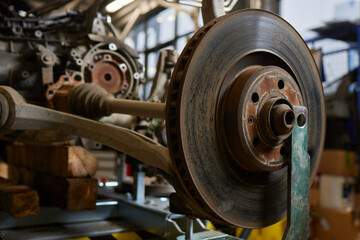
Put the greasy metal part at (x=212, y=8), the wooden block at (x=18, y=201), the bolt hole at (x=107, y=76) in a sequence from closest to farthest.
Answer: the greasy metal part at (x=212, y=8) → the wooden block at (x=18, y=201) → the bolt hole at (x=107, y=76)

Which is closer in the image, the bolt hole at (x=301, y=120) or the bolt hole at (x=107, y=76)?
the bolt hole at (x=301, y=120)

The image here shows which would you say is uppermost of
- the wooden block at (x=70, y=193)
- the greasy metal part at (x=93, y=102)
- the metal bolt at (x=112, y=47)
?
the metal bolt at (x=112, y=47)

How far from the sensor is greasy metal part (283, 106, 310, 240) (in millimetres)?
1185

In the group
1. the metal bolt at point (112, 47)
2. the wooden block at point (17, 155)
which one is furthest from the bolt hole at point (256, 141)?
the wooden block at point (17, 155)

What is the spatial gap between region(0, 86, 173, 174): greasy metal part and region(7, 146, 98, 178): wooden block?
246 millimetres

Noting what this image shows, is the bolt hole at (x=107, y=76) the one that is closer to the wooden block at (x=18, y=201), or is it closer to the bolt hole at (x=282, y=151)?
the wooden block at (x=18, y=201)

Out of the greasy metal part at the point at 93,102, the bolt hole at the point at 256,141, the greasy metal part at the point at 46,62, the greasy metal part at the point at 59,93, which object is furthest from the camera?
the greasy metal part at the point at 46,62

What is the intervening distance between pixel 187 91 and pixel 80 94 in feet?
3.14

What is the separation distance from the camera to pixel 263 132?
1158 millimetres

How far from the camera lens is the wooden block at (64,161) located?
181cm

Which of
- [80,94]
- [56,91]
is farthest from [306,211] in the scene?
[56,91]

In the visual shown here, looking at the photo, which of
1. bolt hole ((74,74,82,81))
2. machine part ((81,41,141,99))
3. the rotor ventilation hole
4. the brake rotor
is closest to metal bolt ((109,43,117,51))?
machine part ((81,41,141,99))

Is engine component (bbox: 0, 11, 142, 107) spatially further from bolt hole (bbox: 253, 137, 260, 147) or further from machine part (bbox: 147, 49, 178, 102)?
bolt hole (bbox: 253, 137, 260, 147)

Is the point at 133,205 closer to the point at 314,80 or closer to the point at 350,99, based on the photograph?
the point at 314,80
